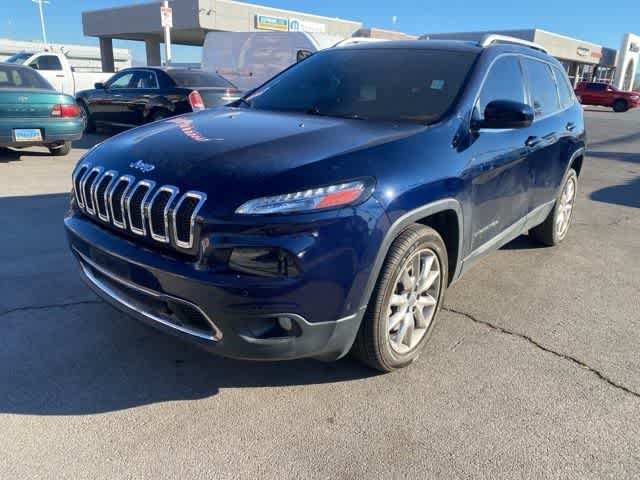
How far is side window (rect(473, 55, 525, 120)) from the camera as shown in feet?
10.7

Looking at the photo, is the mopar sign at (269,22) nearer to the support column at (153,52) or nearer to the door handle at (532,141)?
the support column at (153,52)

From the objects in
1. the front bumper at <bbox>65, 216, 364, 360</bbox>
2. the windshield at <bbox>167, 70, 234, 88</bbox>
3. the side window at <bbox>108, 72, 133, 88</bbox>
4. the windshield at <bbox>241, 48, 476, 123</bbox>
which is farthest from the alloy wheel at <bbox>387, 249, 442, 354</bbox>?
the side window at <bbox>108, 72, 133, 88</bbox>

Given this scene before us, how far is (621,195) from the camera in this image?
7.82 m

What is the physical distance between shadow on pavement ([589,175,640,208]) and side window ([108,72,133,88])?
360 inches

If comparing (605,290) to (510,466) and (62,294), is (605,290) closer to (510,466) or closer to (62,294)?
(510,466)

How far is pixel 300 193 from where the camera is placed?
221cm

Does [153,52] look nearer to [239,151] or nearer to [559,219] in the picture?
[559,219]

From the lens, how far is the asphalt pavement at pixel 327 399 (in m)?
2.22

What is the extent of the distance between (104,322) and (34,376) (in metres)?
0.60

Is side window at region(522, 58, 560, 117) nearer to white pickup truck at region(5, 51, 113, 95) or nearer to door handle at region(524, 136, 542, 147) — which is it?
door handle at region(524, 136, 542, 147)

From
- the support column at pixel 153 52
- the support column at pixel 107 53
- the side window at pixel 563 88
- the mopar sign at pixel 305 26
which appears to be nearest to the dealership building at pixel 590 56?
the mopar sign at pixel 305 26

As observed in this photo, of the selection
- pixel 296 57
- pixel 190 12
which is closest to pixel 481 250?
pixel 296 57

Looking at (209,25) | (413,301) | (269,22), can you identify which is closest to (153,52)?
(209,25)

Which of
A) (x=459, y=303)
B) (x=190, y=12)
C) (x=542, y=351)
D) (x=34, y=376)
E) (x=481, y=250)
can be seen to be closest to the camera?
(x=34, y=376)
